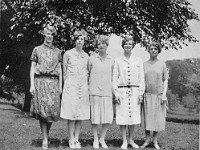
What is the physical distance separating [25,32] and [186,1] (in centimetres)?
889

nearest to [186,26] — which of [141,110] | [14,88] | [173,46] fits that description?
[173,46]

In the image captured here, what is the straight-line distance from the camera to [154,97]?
22.6 feet

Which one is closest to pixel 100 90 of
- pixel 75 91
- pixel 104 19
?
pixel 75 91

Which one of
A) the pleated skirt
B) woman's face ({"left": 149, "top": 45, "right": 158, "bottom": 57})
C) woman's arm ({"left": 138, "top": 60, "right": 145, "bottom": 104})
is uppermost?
woman's face ({"left": 149, "top": 45, "right": 158, "bottom": 57})

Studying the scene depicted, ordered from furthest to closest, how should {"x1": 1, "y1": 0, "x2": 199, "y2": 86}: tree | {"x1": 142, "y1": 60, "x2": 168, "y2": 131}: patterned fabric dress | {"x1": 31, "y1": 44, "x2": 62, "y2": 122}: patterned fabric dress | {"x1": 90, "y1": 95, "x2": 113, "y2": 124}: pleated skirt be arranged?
{"x1": 1, "y1": 0, "x2": 199, "y2": 86}: tree → {"x1": 142, "y1": 60, "x2": 168, "y2": 131}: patterned fabric dress → {"x1": 90, "y1": 95, "x2": 113, "y2": 124}: pleated skirt → {"x1": 31, "y1": 44, "x2": 62, "y2": 122}: patterned fabric dress

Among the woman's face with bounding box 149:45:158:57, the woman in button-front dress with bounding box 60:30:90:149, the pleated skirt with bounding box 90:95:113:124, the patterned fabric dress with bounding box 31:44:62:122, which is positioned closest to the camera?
the patterned fabric dress with bounding box 31:44:62:122

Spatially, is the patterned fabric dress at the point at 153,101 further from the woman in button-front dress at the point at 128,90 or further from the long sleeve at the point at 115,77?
the long sleeve at the point at 115,77

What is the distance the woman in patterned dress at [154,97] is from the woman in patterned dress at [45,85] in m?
1.94

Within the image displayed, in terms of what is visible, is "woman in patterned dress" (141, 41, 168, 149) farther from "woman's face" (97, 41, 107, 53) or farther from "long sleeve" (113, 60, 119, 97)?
"woman's face" (97, 41, 107, 53)

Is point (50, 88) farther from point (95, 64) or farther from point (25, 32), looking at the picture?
point (25, 32)

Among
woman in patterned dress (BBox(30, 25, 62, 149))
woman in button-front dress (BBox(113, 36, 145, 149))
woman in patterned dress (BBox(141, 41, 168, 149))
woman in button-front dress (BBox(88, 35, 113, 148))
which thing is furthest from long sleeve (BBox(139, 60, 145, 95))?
woman in patterned dress (BBox(30, 25, 62, 149))

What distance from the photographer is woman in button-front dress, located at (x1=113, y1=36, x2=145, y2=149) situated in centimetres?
666

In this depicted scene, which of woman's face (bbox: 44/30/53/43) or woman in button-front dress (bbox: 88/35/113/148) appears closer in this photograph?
woman's face (bbox: 44/30/53/43)

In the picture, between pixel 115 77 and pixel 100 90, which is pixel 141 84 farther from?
pixel 100 90
